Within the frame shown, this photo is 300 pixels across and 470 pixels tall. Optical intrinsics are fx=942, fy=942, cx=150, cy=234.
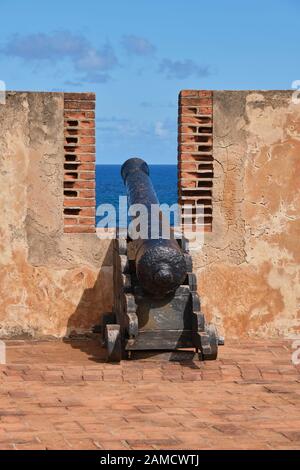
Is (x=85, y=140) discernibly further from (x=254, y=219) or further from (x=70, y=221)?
(x=254, y=219)

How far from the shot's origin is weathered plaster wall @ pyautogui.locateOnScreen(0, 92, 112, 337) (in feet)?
29.2

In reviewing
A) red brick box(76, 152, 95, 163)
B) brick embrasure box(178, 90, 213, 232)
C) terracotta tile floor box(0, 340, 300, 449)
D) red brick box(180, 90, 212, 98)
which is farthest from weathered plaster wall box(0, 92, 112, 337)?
red brick box(180, 90, 212, 98)

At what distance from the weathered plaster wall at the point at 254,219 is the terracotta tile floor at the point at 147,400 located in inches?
21.3

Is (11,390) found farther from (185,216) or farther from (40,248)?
(185,216)

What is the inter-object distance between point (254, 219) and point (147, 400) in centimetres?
302

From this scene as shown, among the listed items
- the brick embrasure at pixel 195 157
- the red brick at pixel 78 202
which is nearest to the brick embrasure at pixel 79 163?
the red brick at pixel 78 202

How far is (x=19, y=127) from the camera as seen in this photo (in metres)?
8.91

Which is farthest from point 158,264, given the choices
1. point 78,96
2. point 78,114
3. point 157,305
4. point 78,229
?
point 78,96

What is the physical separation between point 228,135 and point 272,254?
124 centimetres

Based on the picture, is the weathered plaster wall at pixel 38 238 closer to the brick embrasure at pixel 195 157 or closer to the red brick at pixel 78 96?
the red brick at pixel 78 96

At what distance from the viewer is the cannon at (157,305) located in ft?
24.7

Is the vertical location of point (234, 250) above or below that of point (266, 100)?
below
